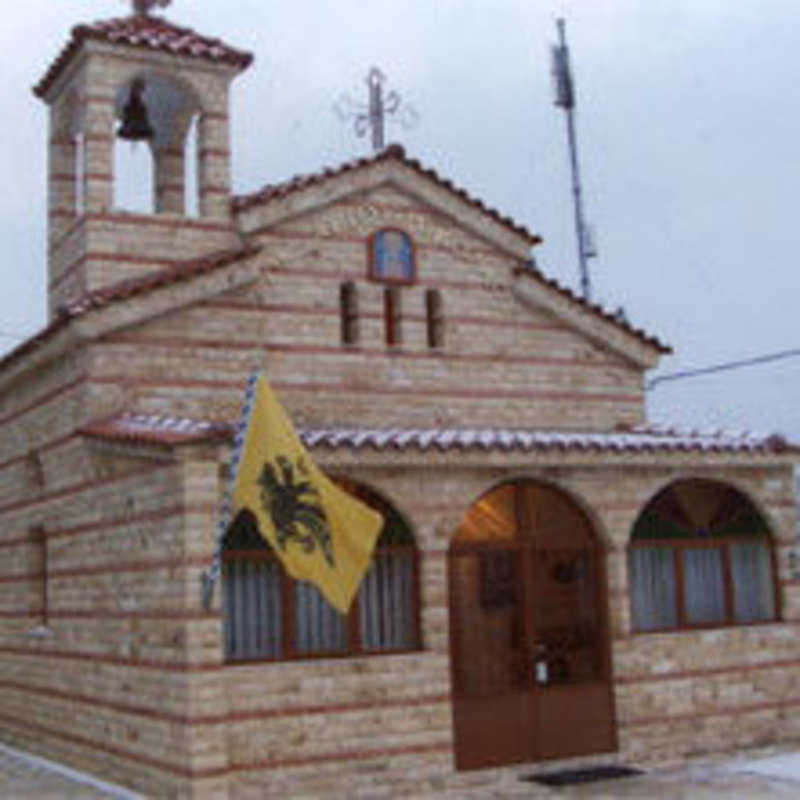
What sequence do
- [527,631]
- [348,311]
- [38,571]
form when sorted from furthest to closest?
[38,571], [348,311], [527,631]

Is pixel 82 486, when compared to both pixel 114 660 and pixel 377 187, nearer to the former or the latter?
pixel 114 660

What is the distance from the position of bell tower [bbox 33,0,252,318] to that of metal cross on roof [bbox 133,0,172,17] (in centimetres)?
2

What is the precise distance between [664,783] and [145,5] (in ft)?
40.0

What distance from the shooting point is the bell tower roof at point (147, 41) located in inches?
→ 634

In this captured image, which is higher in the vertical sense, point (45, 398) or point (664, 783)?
point (45, 398)

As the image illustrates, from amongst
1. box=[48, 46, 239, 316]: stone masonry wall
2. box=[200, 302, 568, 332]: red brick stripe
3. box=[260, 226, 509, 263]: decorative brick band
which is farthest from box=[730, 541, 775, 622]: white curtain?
box=[48, 46, 239, 316]: stone masonry wall

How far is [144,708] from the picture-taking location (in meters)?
13.0

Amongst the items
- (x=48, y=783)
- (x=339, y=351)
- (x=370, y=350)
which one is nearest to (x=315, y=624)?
(x=48, y=783)

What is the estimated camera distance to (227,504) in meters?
11.5

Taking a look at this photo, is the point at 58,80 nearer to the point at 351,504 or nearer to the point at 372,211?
the point at 372,211

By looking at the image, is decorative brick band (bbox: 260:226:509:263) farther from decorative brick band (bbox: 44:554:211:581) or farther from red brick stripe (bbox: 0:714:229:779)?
red brick stripe (bbox: 0:714:229:779)

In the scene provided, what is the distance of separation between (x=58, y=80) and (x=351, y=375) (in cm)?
575


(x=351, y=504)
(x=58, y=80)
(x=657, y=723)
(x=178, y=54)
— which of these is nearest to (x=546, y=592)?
(x=657, y=723)

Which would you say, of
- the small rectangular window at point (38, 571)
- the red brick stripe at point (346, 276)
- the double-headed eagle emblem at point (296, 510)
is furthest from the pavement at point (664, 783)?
the red brick stripe at point (346, 276)
